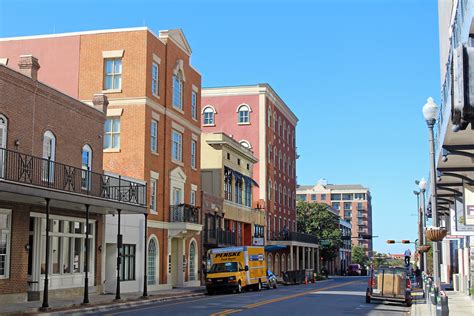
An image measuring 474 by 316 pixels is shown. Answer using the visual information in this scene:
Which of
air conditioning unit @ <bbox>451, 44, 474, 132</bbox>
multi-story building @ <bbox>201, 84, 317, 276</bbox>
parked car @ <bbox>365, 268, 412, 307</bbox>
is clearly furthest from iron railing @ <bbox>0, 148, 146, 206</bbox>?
multi-story building @ <bbox>201, 84, 317, 276</bbox>

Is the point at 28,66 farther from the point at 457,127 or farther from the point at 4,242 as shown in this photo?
the point at 457,127

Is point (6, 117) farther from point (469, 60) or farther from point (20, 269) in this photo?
point (469, 60)

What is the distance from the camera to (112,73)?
1549 inches

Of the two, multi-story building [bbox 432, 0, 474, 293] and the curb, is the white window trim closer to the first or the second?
the curb

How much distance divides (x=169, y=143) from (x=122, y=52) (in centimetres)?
Result: 662

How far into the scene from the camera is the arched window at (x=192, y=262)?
151 feet

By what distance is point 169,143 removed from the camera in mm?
42156

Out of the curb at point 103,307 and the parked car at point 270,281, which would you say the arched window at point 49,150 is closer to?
the curb at point 103,307

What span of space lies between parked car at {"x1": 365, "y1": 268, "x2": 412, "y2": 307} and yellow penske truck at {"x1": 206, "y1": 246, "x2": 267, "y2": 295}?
39.2 ft

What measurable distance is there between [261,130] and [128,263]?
114 feet

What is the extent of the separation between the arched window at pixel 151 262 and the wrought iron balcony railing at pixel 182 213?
9.24ft

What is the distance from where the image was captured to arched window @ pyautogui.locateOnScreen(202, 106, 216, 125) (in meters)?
70.6

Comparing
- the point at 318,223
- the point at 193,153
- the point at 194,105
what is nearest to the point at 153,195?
the point at 193,153

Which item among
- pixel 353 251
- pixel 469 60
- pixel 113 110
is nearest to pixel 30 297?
pixel 113 110
